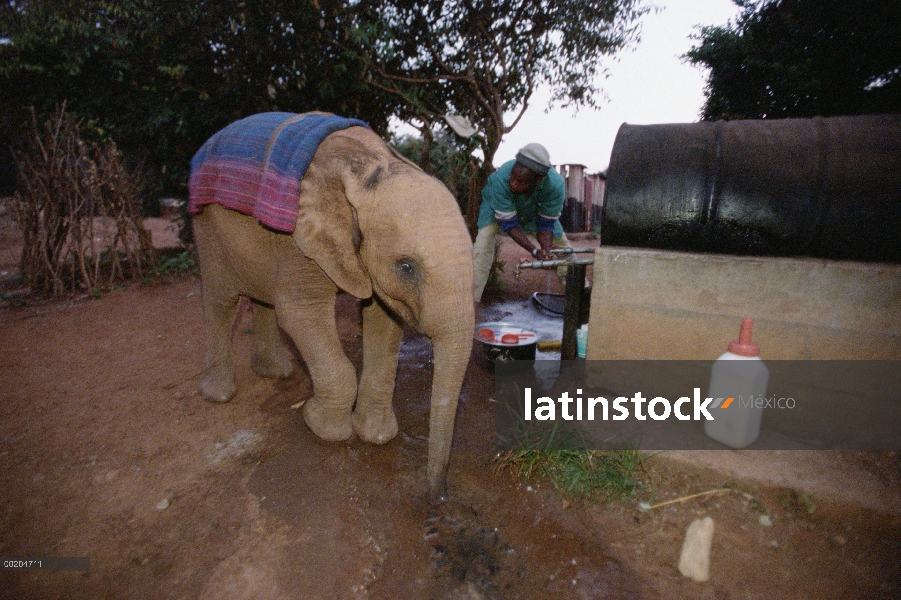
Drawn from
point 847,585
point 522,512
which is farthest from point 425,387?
point 847,585

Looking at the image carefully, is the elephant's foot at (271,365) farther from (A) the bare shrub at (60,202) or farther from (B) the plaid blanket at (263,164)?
(A) the bare shrub at (60,202)

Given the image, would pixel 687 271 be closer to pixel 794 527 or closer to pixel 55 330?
pixel 794 527

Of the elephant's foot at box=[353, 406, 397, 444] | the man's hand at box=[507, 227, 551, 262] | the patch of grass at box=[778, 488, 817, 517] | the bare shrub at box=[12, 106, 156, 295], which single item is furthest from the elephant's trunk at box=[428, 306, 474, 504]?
the bare shrub at box=[12, 106, 156, 295]

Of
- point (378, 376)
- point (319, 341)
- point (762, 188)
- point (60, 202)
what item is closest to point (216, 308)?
point (319, 341)

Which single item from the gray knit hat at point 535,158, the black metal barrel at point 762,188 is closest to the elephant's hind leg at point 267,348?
the gray knit hat at point 535,158

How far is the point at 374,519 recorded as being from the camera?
94.3 inches

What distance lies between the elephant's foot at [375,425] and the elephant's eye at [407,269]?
1225 millimetres

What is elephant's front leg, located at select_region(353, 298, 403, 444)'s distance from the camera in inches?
120

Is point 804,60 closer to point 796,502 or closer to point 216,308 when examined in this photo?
point 796,502

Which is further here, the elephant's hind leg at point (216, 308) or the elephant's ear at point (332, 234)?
the elephant's hind leg at point (216, 308)

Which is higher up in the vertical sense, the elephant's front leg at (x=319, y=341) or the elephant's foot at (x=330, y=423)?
the elephant's front leg at (x=319, y=341)

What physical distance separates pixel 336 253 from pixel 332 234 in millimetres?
99

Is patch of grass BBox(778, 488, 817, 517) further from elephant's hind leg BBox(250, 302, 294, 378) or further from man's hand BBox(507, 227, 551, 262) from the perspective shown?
elephant's hind leg BBox(250, 302, 294, 378)

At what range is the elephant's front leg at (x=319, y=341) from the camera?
9.11 feet
